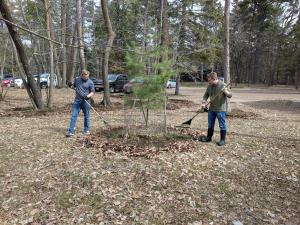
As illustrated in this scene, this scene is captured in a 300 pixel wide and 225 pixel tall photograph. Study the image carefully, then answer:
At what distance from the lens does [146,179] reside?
18.1 ft

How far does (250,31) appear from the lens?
48031 mm

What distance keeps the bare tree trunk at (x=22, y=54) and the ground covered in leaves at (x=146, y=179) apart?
4531 millimetres

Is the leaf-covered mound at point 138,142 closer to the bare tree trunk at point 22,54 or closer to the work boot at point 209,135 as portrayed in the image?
the work boot at point 209,135

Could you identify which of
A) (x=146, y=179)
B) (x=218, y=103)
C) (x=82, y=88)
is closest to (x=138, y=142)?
(x=146, y=179)

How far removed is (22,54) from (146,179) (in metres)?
8.72

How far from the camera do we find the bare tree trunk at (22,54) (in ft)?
36.3

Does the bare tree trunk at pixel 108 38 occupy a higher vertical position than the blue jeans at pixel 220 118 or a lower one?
higher

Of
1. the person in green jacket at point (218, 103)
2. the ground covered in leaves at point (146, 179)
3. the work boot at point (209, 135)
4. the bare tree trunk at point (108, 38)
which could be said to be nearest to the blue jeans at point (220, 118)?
the person in green jacket at point (218, 103)

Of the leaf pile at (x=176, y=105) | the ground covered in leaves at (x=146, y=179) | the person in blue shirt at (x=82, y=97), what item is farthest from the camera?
the leaf pile at (x=176, y=105)

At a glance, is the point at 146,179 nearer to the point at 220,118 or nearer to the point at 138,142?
the point at 138,142

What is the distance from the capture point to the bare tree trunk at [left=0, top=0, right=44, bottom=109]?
1105 centimetres

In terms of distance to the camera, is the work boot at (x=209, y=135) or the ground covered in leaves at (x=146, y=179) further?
the work boot at (x=209, y=135)

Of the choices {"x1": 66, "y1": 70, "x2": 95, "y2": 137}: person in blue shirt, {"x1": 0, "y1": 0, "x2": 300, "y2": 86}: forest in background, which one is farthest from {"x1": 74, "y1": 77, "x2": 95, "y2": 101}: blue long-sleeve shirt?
{"x1": 0, "y1": 0, "x2": 300, "y2": 86}: forest in background

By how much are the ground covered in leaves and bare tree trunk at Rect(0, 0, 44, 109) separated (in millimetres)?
4531
